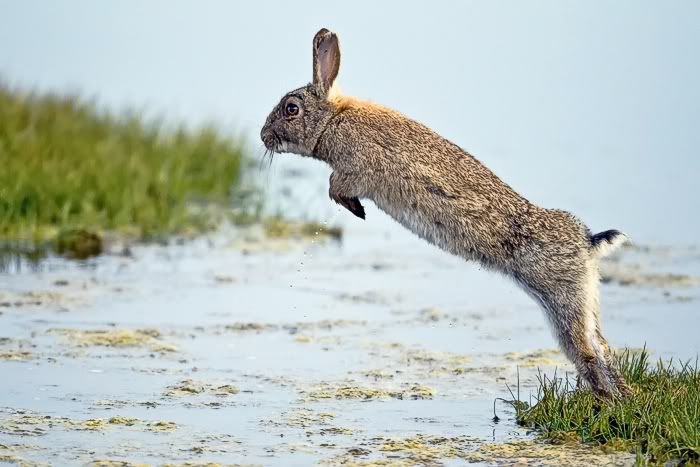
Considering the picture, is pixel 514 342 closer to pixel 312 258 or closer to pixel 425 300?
pixel 425 300

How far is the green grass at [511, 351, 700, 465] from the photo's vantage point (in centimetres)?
779

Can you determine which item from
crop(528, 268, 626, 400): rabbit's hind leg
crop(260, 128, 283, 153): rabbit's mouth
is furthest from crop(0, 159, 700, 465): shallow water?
crop(260, 128, 283, 153): rabbit's mouth

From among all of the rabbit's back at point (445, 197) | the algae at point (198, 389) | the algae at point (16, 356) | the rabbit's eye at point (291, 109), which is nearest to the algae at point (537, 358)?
the rabbit's back at point (445, 197)

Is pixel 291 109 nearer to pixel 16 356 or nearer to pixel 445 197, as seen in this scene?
pixel 445 197

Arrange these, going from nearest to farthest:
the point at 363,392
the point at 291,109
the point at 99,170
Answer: the point at 363,392 < the point at 291,109 < the point at 99,170

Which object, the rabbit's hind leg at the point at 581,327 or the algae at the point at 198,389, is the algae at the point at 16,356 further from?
the rabbit's hind leg at the point at 581,327

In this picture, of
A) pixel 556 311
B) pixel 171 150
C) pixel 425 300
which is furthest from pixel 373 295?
pixel 171 150

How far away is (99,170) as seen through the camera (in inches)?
626

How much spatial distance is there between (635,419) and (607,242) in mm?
1049

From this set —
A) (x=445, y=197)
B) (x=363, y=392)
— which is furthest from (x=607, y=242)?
(x=363, y=392)

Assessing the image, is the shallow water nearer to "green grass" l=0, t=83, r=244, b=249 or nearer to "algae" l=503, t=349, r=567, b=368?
"algae" l=503, t=349, r=567, b=368

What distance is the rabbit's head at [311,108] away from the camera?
9.34 m

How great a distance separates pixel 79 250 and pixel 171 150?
158 inches

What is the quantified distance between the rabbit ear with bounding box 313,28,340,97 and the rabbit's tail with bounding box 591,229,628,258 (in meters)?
2.10
